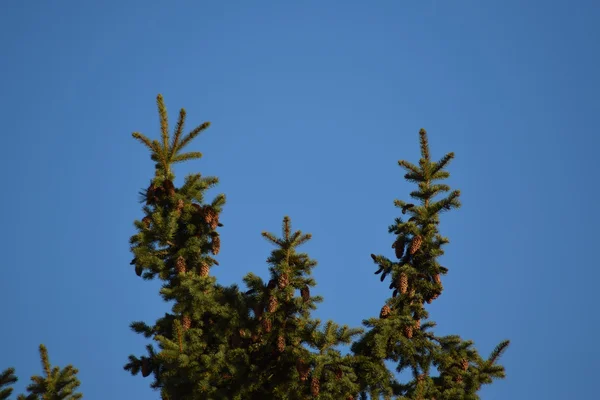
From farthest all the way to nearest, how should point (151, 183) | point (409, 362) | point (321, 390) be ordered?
point (151, 183) < point (409, 362) < point (321, 390)

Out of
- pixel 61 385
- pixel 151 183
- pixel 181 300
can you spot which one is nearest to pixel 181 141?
pixel 151 183

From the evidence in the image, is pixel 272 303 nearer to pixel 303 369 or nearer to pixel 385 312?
pixel 303 369

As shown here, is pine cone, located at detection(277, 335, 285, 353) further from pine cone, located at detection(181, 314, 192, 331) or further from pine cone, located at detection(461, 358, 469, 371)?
pine cone, located at detection(461, 358, 469, 371)

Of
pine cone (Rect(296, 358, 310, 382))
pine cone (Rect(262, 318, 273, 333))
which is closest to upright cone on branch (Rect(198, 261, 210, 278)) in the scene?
pine cone (Rect(262, 318, 273, 333))

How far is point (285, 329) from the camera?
18.4 meters

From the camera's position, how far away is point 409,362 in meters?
18.8

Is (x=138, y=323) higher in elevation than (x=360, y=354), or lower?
higher

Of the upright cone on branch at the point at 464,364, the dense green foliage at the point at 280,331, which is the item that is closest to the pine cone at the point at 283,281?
the dense green foliage at the point at 280,331

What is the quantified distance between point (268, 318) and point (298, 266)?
111 centimetres

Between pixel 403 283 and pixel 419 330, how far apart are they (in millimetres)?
953

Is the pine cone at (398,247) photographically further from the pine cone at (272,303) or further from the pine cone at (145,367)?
the pine cone at (145,367)

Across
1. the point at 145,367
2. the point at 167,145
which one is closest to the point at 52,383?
the point at 145,367

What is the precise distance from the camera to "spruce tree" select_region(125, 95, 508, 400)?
1791 centimetres

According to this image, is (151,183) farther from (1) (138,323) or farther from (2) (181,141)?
(1) (138,323)
